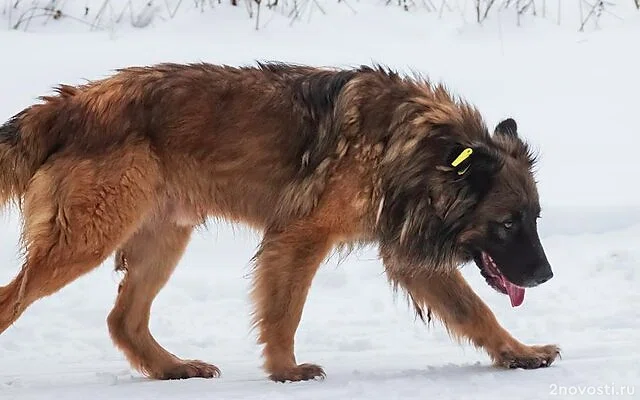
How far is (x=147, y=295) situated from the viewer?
611 centimetres

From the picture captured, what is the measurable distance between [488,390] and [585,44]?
7.38 metres

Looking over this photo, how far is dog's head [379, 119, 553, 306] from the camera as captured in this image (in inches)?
218

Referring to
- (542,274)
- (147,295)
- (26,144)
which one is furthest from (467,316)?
(26,144)

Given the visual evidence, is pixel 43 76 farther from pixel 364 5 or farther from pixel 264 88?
pixel 264 88

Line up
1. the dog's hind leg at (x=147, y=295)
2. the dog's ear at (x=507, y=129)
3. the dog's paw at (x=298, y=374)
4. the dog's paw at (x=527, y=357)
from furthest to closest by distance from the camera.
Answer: the dog's hind leg at (x=147, y=295), the dog's ear at (x=507, y=129), the dog's paw at (x=527, y=357), the dog's paw at (x=298, y=374)

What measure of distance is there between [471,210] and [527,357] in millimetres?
785

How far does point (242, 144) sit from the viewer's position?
5.84m

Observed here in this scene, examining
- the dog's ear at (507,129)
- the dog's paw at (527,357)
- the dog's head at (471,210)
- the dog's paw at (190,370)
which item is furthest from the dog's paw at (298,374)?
the dog's ear at (507,129)

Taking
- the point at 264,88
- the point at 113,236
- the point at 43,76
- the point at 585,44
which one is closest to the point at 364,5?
the point at 585,44

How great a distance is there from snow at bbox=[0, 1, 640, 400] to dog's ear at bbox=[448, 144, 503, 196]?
0.91 metres

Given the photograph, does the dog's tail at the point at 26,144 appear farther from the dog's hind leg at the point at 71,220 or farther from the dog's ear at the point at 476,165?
the dog's ear at the point at 476,165

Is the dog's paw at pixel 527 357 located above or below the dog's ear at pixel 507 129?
below

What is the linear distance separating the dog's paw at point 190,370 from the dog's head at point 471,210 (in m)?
1.09

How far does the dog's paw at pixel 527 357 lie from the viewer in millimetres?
5641
